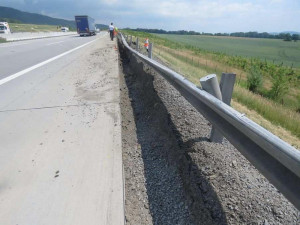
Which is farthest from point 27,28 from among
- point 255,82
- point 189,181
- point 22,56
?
point 189,181

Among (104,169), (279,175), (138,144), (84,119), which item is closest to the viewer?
(279,175)

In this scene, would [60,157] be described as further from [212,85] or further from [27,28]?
[27,28]

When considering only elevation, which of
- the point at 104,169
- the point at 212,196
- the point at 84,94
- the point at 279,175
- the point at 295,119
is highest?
the point at 279,175

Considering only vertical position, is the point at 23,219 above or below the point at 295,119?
above

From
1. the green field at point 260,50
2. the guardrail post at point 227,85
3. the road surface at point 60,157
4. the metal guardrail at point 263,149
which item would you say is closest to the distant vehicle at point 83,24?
the green field at point 260,50

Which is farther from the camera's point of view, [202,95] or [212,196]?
[202,95]

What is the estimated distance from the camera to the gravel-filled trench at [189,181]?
1.96 m

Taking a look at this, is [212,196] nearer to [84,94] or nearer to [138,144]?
[138,144]

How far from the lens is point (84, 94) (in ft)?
19.9

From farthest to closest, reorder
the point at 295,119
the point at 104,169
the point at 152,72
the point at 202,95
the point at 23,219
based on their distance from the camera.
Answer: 1. the point at 295,119
2. the point at 152,72
3. the point at 104,169
4. the point at 202,95
5. the point at 23,219

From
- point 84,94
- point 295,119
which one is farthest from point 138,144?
point 295,119

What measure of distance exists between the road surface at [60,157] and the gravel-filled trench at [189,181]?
0.26m

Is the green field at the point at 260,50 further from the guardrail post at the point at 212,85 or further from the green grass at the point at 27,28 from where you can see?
the green grass at the point at 27,28

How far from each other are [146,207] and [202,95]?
4.75 feet
